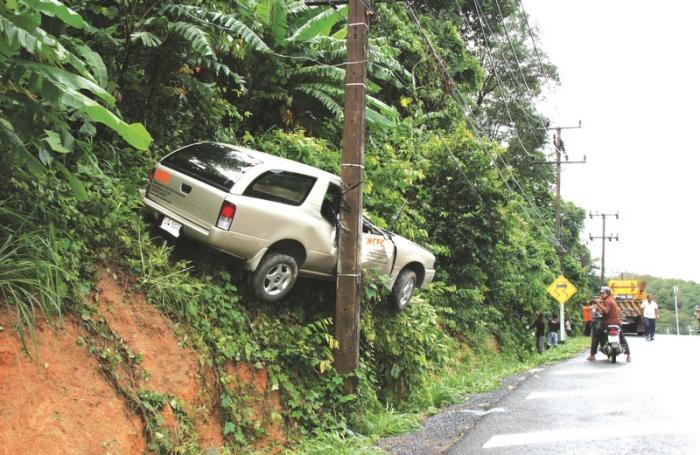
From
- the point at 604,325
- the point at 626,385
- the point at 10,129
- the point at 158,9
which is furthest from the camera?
the point at 604,325

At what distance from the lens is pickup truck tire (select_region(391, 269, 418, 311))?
895 cm

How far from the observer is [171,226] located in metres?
6.70

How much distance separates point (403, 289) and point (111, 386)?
4990 mm

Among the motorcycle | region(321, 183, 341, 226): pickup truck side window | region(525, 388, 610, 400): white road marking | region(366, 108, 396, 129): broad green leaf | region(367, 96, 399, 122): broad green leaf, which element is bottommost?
region(525, 388, 610, 400): white road marking

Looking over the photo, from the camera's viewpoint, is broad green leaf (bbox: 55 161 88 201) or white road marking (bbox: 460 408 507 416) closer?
broad green leaf (bbox: 55 161 88 201)

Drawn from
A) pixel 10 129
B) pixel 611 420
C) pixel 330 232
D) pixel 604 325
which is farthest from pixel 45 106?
pixel 604 325

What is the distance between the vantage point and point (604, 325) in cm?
1406

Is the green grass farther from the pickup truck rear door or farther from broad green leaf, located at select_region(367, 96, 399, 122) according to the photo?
broad green leaf, located at select_region(367, 96, 399, 122)

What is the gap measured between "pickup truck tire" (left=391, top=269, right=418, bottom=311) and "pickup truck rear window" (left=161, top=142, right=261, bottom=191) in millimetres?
3075

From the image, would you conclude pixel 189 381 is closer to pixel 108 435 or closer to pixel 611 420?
pixel 108 435

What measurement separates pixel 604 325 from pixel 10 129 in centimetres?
1306

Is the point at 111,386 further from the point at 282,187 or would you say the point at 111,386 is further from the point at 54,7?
the point at 282,187

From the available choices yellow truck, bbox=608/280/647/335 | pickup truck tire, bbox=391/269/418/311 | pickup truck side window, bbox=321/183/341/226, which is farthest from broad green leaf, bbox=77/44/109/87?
yellow truck, bbox=608/280/647/335

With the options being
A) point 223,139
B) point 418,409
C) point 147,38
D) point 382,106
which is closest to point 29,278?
point 147,38
